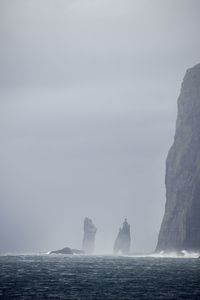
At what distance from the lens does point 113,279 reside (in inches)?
4626

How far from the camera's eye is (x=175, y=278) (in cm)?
11675

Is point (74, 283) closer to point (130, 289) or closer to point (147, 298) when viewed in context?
point (130, 289)

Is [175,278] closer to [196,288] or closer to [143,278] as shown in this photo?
[143,278]

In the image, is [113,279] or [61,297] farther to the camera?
[113,279]

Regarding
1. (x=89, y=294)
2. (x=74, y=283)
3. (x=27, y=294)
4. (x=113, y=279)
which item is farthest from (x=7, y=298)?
(x=113, y=279)

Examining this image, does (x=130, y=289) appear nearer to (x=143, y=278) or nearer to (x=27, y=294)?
(x=27, y=294)

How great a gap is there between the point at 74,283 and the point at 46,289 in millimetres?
13625

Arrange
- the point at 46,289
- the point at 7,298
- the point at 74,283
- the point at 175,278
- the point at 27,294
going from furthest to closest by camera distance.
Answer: the point at 175,278 → the point at 74,283 → the point at 46,289 → the point at 27,294 → the point at 7,298

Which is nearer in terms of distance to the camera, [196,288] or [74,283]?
[196,288]

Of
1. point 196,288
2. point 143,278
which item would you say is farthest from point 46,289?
point 143,278

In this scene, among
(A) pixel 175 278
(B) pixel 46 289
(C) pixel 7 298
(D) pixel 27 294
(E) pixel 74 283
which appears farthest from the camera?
(A) pixel 175 278

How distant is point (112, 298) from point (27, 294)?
39.1ft

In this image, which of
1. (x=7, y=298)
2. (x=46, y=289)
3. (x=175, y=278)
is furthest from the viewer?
(x=175, y=278)

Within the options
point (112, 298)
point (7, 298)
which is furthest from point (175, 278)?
point (7, 298)
